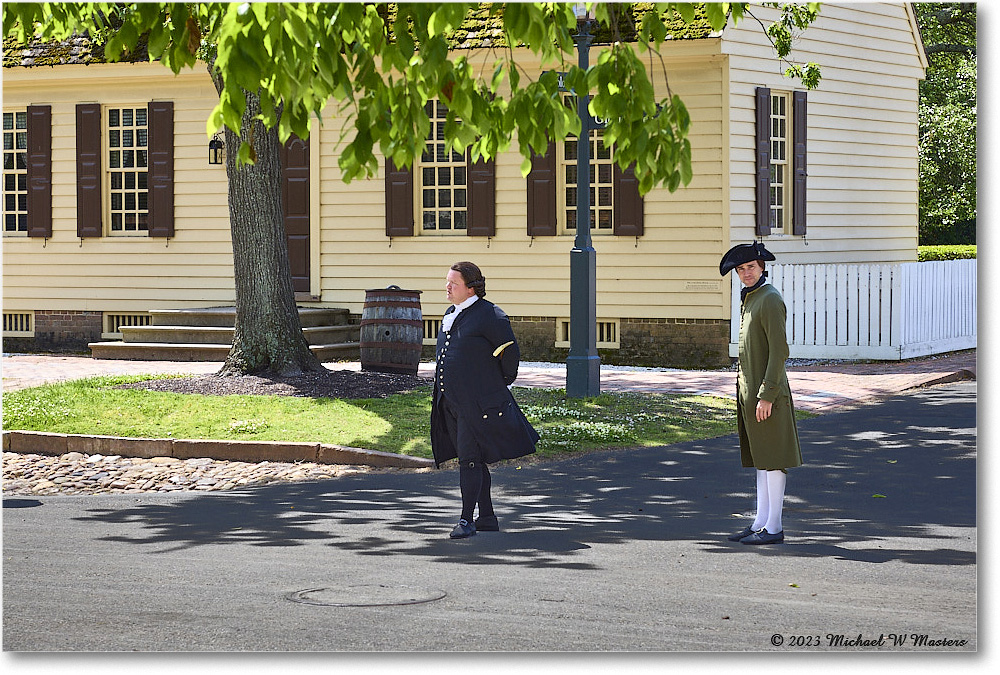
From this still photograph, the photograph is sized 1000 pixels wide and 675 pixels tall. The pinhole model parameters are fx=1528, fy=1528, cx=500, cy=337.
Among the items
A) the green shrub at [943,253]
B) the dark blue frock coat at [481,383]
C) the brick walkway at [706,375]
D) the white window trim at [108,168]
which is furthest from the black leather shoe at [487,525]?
the green shrub at [943,253]

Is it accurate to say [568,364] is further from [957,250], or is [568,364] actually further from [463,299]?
[957,250]

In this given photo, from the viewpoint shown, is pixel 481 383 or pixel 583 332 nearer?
pixel 481 383

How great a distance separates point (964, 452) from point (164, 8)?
7.01 meters

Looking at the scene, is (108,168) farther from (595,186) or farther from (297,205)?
(595,186)

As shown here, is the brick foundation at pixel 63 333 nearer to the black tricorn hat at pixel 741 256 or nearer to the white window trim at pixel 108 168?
the white window trim at pixel 108 168

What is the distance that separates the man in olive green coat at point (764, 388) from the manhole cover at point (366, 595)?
2037mm

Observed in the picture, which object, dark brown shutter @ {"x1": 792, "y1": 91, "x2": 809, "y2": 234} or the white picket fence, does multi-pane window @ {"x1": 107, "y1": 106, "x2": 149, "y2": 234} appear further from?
dark brown shutter @ {"x1": 792, "y1": 91, "x2": 809, "y2": 234}

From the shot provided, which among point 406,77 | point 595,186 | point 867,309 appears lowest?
point 867,309

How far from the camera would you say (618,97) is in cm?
634

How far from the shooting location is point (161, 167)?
21.3 meters

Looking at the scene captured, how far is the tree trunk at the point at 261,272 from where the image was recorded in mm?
15547

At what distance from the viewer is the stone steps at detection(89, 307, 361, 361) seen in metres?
19.4

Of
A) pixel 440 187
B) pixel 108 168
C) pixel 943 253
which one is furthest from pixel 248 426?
pixel 943 253

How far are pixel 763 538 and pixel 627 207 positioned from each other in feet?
37.4
